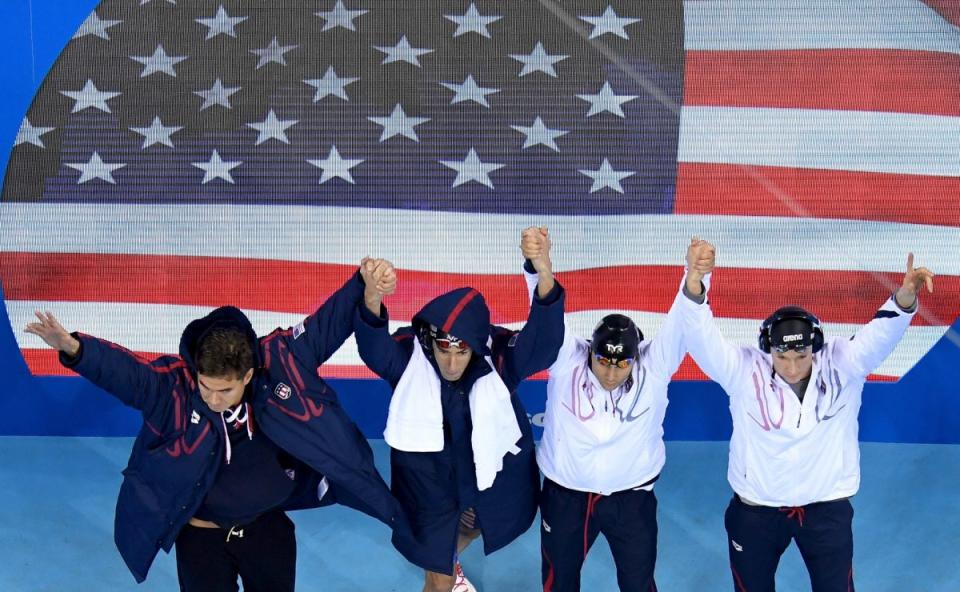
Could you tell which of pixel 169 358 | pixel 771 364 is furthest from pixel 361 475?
pixel 771 364

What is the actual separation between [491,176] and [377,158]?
55 cm

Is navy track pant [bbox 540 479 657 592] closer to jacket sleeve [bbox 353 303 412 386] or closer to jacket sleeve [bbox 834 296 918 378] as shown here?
jacket sleeve [bbox 353 303 412 386]

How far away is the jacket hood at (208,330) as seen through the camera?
10.0ft

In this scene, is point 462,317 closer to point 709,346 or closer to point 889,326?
point 709,346

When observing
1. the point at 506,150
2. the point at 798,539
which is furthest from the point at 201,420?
the point at 506,150

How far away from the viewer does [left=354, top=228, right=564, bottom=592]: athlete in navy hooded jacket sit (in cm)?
329

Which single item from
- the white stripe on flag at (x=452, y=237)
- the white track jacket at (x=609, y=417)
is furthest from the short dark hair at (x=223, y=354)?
the white stripe on flag at (x=452, y=237)

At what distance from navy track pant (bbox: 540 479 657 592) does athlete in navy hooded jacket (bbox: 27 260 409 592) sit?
0.59m

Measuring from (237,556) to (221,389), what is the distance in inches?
25.2

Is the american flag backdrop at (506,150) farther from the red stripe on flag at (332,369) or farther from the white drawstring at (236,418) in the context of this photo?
the white drawstring at (236,418)

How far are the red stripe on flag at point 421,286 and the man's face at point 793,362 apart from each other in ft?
5.77

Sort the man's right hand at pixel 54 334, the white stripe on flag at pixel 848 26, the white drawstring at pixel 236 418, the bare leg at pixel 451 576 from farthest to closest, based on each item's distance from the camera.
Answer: the white stripe on flag at pixel 848 26, the bare leg at pixel 451 576, the white drawstring at pixel 236 418, the man's right hand at pixel 54 334

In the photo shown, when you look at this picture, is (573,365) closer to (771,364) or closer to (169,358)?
(771,364)

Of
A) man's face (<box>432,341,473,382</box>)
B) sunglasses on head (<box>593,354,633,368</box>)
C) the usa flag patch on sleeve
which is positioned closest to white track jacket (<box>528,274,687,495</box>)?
sunglasses on head (<box>593,354,633,368</box>)
